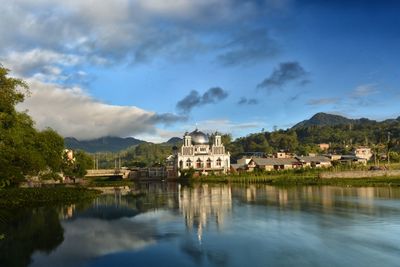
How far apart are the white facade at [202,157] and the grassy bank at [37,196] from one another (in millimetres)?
64987

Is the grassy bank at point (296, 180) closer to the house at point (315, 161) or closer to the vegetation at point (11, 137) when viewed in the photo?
the house at point (315, 161)

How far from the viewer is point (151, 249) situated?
81.0 feet

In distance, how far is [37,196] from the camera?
50.0 metres

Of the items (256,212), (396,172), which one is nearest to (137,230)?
(256,212)

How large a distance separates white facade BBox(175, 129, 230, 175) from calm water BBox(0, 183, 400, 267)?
78529 millimetres

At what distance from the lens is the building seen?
406ft

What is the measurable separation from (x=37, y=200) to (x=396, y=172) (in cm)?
6166

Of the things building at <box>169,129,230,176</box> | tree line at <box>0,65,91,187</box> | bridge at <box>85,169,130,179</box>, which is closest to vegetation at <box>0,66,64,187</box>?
tree line at <box>0,65,91,187</box>

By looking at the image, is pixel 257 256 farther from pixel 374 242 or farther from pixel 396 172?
pixel 396 172

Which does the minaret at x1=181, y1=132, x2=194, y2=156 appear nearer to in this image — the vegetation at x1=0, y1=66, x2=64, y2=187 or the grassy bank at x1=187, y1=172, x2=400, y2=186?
the grassy bank at x1=187, y1=172, x2=400, y2=186

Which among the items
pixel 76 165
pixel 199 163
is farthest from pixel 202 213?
pixel 199 163

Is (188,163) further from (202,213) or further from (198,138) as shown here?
(202,213)

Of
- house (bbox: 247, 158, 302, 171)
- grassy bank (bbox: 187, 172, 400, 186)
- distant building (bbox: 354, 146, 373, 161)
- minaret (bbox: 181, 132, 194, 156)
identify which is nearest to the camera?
grassy bank (bbox: 187, 172, 400, 186)

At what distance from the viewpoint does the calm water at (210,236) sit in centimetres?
2219
